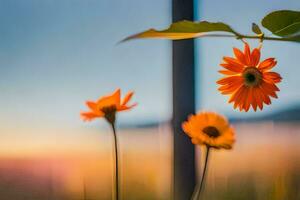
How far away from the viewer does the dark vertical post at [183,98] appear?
0.88 meters

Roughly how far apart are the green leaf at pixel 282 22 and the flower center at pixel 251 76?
69 mm

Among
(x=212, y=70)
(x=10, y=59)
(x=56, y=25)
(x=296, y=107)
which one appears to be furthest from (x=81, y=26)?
(x=296, y=107)

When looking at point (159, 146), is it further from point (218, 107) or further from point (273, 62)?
point (273, 62)

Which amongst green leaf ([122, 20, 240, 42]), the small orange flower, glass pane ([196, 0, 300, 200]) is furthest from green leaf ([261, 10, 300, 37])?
glass pane ([196, 0, 300, 200])

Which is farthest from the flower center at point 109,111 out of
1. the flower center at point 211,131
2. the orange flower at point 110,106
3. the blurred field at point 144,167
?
the blurred field at point 144,167

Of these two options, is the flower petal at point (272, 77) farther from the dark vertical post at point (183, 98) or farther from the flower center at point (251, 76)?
the dark vertical post at point (183, 98)

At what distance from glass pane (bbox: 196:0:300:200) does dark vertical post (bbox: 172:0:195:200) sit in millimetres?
35

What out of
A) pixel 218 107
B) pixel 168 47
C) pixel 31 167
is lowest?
pixel 31 167

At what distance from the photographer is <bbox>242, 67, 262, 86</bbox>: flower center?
1.58ft

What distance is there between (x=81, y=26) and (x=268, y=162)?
457mm

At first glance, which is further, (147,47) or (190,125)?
(147,47)

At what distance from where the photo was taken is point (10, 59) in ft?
3.13

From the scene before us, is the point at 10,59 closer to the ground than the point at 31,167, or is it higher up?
higher up

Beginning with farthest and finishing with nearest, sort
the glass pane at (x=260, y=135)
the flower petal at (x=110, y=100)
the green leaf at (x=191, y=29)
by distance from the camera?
the glass pane at (x=260, y=135) < the flower petal at (x=110, y=100) < the green leaf at (x=191, y=29)
